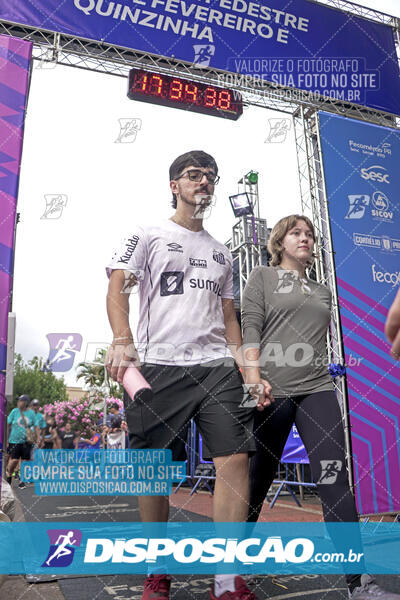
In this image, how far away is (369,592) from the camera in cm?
189

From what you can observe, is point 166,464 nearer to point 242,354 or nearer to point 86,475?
point 242,354

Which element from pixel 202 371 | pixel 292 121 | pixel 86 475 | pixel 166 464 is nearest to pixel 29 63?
pixel 292 121

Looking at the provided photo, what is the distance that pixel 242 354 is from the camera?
2443mm

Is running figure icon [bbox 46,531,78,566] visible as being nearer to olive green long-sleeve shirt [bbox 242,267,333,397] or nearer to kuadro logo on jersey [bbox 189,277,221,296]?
olive green long-sleeve shirt [bbox 242,267,333,397]

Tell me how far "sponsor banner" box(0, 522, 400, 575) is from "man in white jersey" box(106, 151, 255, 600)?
0.26ft

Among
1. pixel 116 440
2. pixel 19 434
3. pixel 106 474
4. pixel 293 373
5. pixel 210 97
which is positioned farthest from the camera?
pixel 116 440

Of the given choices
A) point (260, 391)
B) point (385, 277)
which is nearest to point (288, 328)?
point (260, 391)

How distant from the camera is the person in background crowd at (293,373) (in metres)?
2.15

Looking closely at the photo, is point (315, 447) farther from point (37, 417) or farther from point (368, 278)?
point (37, 417)

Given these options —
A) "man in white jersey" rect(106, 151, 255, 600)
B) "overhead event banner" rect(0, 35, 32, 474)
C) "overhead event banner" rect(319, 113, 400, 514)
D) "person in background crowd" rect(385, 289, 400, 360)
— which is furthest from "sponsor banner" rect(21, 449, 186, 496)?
"overhead event banner" rect(319, 113, 400, 514)

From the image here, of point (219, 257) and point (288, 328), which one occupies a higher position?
point (219, 257)

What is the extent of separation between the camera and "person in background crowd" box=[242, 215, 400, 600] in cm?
215

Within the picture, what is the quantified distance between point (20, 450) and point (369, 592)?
7.44 meters

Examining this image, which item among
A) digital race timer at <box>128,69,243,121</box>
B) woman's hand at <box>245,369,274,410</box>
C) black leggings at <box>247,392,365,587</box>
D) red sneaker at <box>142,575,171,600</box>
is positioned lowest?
red sneaker at <box>142,575,171,600</box>
